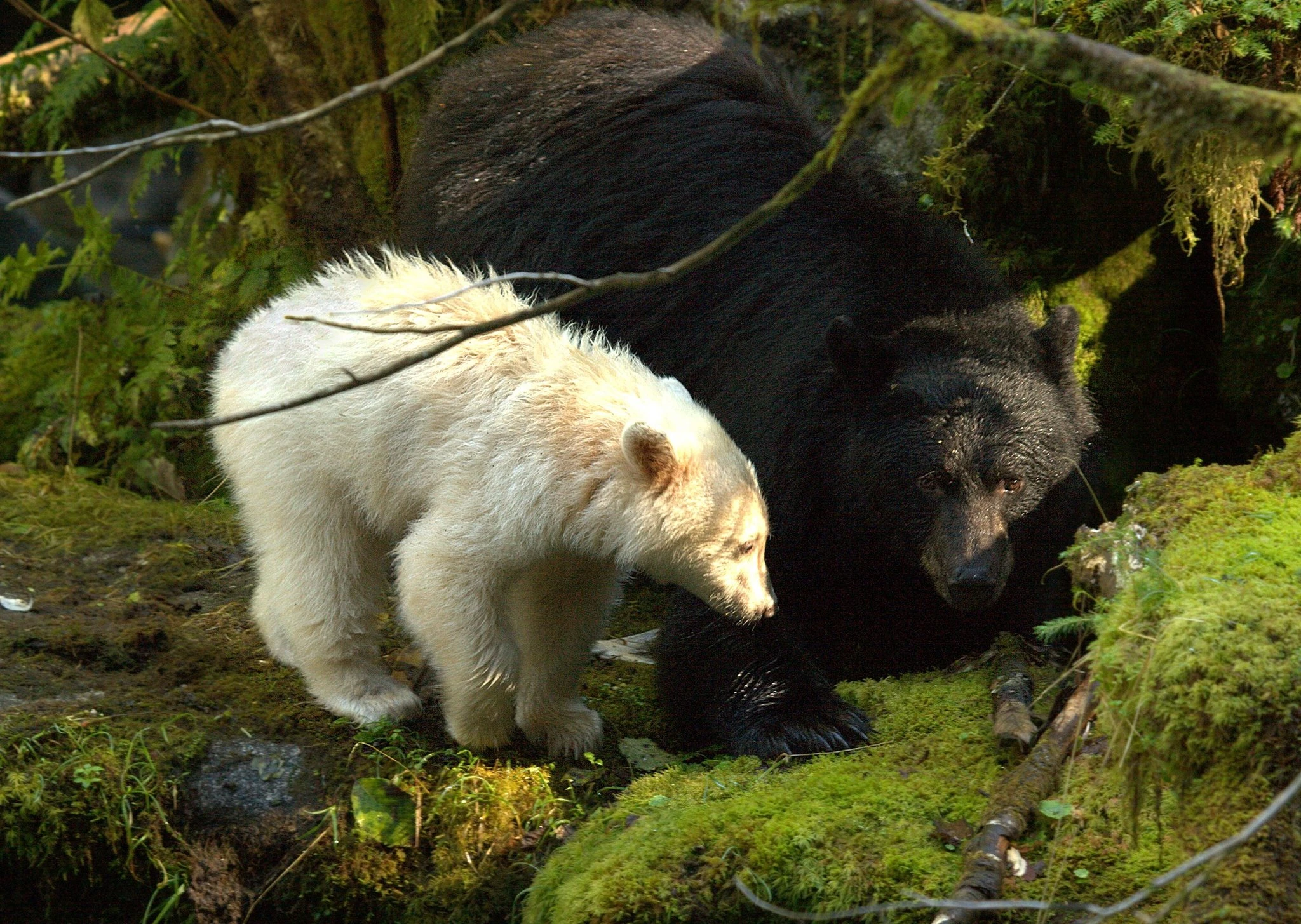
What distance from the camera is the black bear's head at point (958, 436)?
190 inches

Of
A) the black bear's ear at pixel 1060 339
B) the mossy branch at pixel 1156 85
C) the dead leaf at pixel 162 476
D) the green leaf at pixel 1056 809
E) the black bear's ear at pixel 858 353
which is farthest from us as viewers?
the dead leaf at pixel 162 476

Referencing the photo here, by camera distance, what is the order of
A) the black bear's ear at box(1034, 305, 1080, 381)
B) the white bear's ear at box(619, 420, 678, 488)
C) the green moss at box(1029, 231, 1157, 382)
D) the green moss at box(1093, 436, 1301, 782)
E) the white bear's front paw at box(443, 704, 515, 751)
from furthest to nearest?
1. the green moss at box(1029, 231, 1157, 382)
2. the black bear's ear at box(1034, 305, 1080, 381)
3. the white bear's front paw at box(443, 704, 515, 751)
4. the white bear's ear at box(619, 420, 678, 488)
5. the green moss at box(1093, 436, 1301, 782)

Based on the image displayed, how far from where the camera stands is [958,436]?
488 cm

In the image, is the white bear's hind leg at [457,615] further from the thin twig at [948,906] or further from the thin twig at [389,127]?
the thin twig at [389,127]

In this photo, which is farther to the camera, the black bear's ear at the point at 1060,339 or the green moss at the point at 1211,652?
the black bear's ear at the point at 1060,339

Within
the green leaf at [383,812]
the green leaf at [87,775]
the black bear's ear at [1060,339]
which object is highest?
the black bear's ear at [1060,339]

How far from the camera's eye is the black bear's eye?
490 centimetres

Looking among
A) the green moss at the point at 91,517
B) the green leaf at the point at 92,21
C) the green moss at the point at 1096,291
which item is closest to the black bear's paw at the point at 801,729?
the green moss at the point at 91,517

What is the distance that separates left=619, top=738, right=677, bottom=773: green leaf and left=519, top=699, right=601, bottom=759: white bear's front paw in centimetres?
15

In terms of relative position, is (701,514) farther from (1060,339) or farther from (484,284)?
(1060,339)

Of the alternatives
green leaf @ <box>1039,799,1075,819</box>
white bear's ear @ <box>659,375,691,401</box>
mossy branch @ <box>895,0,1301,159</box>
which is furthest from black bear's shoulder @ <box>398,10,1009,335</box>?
mossy branch @ <box>895,0,1301,159</box>

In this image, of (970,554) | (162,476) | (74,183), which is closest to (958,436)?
(970,554)

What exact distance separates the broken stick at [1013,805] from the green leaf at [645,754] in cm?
145

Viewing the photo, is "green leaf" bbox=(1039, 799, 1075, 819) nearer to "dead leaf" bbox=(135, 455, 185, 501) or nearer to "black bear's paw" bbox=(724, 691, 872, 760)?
"black bear's paw" bbox=(724, 691, 872, 760)
